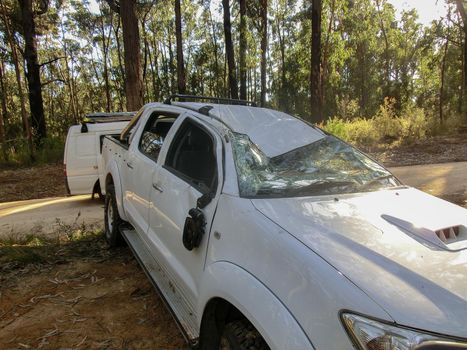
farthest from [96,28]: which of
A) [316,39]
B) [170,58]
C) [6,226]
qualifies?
[6,226]

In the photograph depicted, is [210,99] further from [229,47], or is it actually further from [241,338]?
[229,47]

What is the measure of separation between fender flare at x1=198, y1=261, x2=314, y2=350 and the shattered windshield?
20.3 inches

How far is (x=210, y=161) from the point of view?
314 centimetres

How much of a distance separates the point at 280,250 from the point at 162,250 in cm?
160

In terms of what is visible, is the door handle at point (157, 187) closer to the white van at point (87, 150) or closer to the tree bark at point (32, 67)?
the white van at point (87, 150)

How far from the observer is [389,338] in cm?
156

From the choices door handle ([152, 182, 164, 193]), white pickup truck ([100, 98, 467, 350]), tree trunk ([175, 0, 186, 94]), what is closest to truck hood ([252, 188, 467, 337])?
white pickup truck ([100, 98, 467, 350])

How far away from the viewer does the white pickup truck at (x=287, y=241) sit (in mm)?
1677

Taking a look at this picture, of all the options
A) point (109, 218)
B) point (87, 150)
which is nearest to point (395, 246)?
point (109, 218)

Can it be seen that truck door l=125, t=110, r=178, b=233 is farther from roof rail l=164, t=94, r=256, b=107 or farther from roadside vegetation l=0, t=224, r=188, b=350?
roadside vegetation l=0, t=224, r=188, b=350

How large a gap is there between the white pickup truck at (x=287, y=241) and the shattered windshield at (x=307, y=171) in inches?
0.5

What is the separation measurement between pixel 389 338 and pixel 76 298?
339cm

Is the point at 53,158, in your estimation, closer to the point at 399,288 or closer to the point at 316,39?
the point at 316,39

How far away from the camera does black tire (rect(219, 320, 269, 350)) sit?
2053 millimetres
